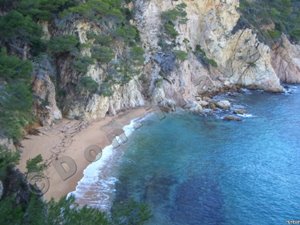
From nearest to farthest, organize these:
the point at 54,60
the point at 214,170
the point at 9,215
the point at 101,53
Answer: the point at 9,215 < the point at 214,170 < the point at 54,60 < the point at 101,53

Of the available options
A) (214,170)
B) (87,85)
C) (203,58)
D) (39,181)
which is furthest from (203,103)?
(39,181)

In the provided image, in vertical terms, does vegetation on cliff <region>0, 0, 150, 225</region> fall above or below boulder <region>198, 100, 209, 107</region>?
above

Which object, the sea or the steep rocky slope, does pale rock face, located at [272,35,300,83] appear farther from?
the sea

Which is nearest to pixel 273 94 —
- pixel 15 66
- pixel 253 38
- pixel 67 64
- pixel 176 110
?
pixel 253 38

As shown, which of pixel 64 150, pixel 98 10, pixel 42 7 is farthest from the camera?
pixel 98 10

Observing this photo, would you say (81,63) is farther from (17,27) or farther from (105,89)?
(17,27)

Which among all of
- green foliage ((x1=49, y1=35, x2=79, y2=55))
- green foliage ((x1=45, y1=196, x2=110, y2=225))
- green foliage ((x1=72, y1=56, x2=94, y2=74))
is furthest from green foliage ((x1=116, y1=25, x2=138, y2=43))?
green foliage ((x1=45, y1=196, x2=110, y2=225))

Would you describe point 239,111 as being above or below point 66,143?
below

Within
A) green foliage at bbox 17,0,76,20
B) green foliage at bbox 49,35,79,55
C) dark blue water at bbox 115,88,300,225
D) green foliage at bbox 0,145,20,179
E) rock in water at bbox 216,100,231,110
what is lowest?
dark blue water at bbox 115,88,300,225
